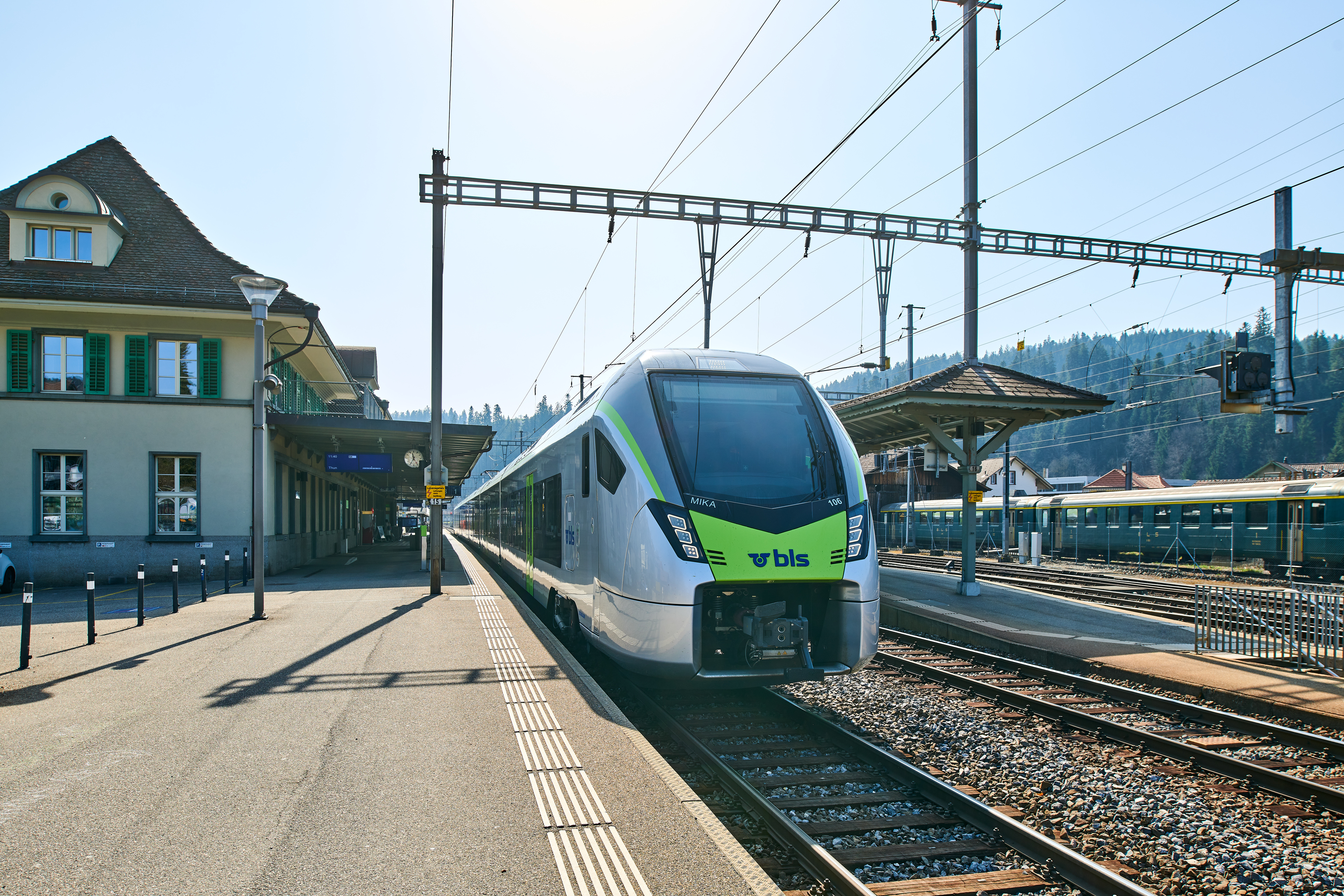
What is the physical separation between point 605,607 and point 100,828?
3.99 metres

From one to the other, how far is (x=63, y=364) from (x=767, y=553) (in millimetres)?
20324

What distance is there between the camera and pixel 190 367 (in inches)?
808

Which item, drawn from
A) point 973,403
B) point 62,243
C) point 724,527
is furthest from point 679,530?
point 62,243

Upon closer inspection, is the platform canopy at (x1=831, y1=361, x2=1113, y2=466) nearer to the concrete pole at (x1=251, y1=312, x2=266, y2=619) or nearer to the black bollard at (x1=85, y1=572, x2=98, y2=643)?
the concrete pole at (x1=251, y1=312, x2=266, y2=619)

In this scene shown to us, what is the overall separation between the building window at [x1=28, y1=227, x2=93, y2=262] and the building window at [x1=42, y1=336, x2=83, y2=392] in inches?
84.2

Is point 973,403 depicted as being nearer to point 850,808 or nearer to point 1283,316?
point 1283,316

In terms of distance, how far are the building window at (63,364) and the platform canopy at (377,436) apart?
423cm

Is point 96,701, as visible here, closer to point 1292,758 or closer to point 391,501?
point 1292,758

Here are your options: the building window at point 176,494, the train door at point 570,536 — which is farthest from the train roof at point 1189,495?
the building window at point 176,494

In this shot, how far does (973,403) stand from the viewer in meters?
14.8

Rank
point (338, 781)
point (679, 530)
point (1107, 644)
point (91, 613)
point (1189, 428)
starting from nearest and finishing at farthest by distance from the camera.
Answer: point (338, 781) < point (679, 530) < point (91, 613) < point (1107, 644) < point (1189, 428)

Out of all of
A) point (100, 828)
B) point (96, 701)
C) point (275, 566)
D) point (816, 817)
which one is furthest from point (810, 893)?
point (275, 566)

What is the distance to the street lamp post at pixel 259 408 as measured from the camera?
39.6 feet

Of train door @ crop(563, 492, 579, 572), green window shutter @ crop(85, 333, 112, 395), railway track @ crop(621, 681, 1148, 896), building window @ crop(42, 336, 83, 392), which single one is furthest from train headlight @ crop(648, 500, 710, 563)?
building window @ crop(42, 336, 83, 392)
